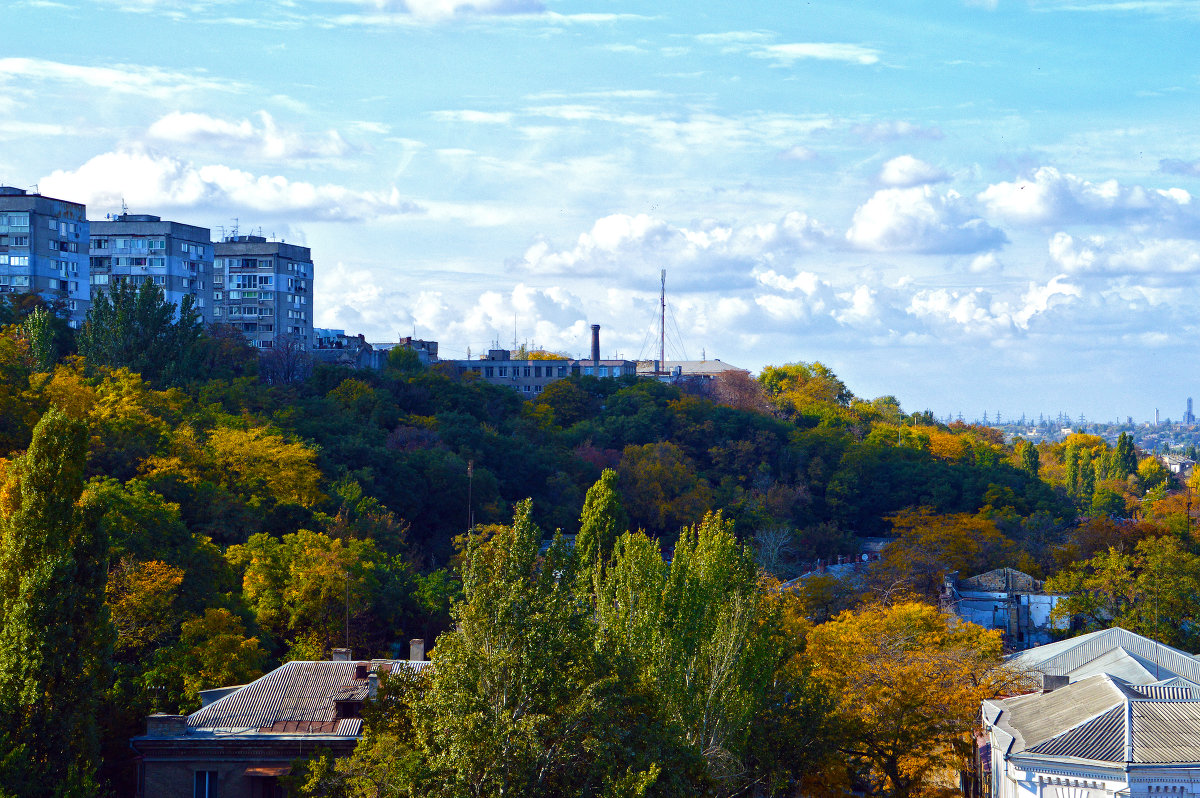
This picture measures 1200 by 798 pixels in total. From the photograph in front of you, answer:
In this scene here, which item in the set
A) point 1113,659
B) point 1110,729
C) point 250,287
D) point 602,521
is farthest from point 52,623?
point 250,287

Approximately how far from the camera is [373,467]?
6353 cm

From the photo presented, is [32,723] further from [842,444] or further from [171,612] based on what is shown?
[842,444]

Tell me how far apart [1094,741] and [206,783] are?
769 inches

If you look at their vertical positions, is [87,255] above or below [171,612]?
above

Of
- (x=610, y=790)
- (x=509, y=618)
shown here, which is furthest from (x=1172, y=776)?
(x=509, y=618)

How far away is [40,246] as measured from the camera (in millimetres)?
77562

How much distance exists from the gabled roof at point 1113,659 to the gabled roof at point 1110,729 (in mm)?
8152

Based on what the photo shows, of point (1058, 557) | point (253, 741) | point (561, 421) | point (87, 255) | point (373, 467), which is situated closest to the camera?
point (253, 741)

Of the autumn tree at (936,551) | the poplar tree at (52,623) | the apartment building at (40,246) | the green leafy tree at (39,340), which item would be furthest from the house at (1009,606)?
the apartment building at (40,246)

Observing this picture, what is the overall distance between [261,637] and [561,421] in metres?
58.7

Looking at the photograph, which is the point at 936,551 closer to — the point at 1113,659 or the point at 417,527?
the point at 1113,659

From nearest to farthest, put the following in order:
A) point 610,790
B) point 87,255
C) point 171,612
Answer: point 610,790
point 171,612
point 87,255

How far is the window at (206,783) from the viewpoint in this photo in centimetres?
2892

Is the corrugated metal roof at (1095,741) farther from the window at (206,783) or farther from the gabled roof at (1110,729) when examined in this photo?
the window at (206,783)
